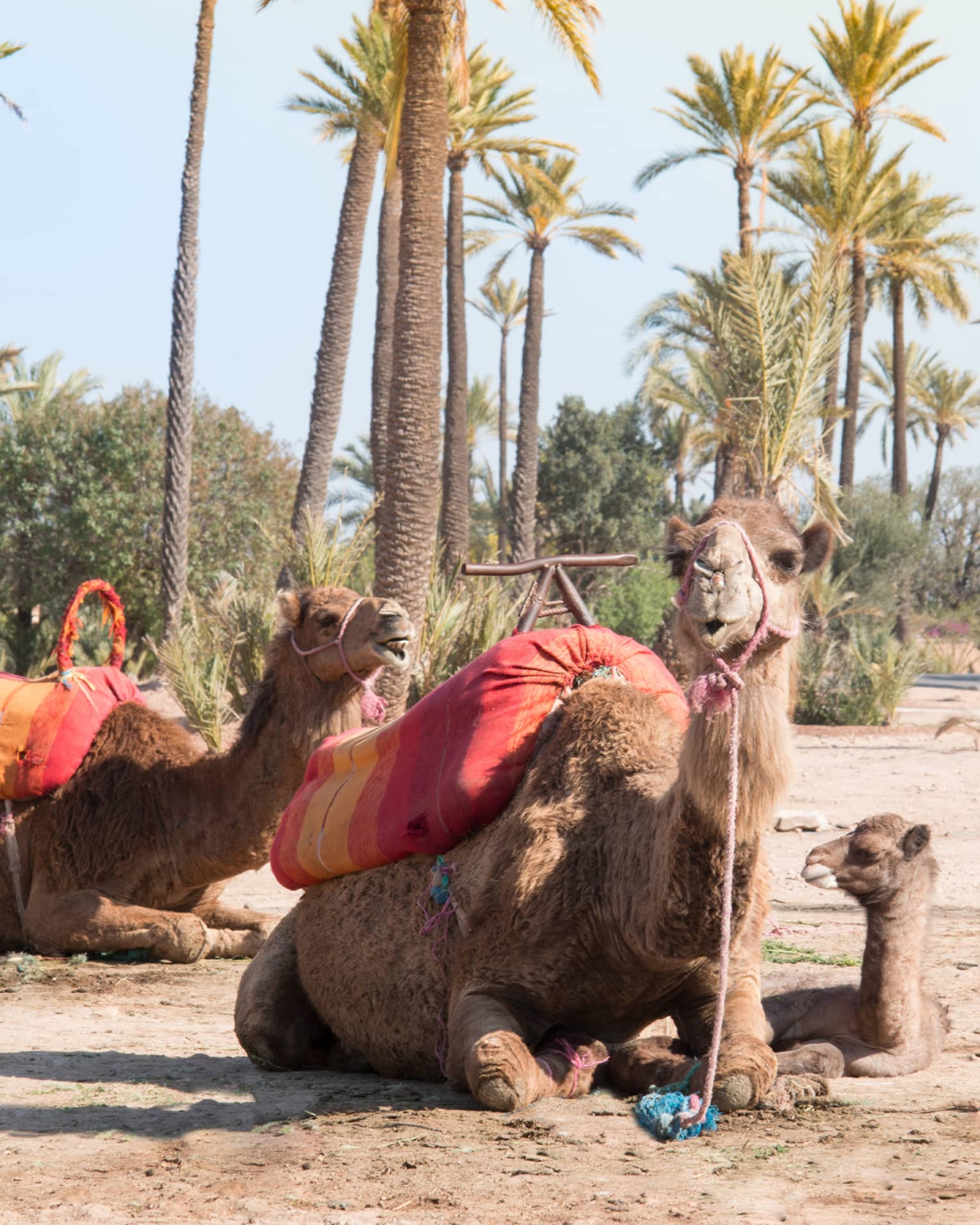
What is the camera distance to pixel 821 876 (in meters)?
5.00

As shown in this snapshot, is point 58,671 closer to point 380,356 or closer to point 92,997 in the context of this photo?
point 92,997

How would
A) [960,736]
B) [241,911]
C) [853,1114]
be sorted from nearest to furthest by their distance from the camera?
[853,1114], [241,911], [960,736]

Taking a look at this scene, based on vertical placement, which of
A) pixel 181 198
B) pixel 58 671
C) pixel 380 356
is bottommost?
pixel 58 671

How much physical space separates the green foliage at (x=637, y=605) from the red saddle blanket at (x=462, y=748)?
77.8 feet

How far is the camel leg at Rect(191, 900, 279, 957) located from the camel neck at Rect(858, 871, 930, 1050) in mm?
3682

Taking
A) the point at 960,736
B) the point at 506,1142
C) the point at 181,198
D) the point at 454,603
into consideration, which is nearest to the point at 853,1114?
the point at 506,1142

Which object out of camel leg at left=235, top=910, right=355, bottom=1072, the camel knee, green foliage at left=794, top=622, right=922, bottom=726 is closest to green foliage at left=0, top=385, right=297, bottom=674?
green foliage at left=794, top=622, right=922, bottom=726

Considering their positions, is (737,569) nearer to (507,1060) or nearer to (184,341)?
(507,1060)

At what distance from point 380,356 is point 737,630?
2404 cm

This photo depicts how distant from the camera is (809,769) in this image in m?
16.1

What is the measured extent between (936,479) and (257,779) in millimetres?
54760

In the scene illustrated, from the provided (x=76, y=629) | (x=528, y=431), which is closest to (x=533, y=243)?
(x=528, y=431)

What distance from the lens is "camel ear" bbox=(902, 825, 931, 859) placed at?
4941 millimetres

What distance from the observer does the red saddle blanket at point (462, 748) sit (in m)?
4.78
